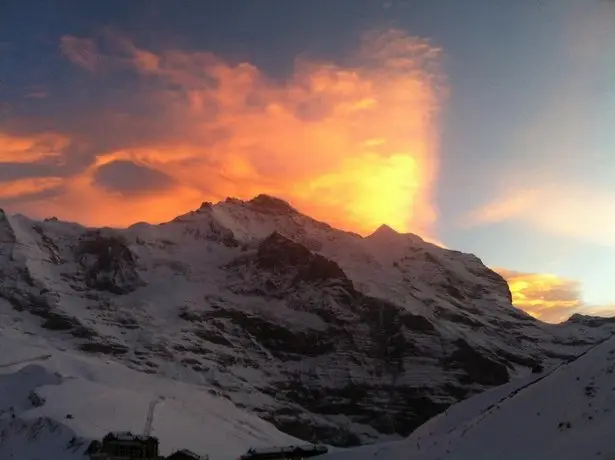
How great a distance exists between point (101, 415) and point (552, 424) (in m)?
70.9

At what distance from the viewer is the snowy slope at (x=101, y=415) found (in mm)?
80000

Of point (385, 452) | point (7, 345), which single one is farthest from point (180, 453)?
point (7, 345)

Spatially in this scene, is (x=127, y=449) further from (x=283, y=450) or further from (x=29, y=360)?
(x=29, y=360)

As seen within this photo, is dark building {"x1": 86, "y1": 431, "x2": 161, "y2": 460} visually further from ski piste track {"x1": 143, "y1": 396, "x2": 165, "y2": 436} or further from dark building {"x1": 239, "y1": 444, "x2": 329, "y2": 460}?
dark building {"x1": 239, "y1": 444, "x2": 329, "y2": 460}

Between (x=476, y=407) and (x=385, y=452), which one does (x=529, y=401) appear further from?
(x=476, y=407)

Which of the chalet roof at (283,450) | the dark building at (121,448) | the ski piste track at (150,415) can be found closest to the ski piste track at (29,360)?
the ski piste track at (150,415)

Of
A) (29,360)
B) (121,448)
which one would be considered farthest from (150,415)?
(29,360)

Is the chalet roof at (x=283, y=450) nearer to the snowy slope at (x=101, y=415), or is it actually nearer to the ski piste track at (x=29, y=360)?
the snowy slope at (x=101, y=415)

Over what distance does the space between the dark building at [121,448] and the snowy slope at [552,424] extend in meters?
37.6

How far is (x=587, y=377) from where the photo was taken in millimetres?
37500

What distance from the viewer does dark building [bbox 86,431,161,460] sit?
238 feet

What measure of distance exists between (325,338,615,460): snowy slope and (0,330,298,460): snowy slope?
4951 cm

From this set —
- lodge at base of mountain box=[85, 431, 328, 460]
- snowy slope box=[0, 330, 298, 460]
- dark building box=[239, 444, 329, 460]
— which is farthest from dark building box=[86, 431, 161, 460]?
dark building box=[239, 444, 329, 460]

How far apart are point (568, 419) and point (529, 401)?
533cm
